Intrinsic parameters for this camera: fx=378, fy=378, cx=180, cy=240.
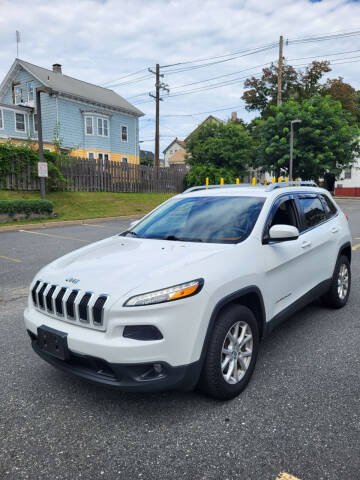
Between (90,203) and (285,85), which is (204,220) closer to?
(90,203)

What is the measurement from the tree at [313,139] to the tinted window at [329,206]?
2499 centimetres

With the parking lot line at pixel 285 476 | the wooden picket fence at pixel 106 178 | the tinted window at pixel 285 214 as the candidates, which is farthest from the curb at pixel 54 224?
the parking lot line at pixel 285 476

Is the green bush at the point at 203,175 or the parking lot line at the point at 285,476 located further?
the green bush at the point at 203,175

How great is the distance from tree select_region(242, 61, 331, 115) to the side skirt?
44.3m

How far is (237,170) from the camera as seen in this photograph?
32.0 metres

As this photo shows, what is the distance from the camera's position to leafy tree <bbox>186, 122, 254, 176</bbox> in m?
31.0

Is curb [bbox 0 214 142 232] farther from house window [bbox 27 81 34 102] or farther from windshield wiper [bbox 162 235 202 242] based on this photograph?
house window [bbox 27 81 34 102]

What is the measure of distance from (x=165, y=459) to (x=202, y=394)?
0.69 metres

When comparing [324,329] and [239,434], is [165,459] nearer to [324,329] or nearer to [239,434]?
[239,434]

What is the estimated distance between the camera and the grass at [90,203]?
17203 millimetres

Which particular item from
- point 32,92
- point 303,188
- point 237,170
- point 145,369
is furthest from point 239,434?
point 32,92

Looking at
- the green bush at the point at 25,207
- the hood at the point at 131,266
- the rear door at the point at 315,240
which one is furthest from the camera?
the green bush at the point at 25,207

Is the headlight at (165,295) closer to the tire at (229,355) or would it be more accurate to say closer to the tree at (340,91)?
the tire at (229,355)

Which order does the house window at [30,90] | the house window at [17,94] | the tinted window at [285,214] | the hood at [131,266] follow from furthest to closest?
the house window at [17,94] < the house window at [30,90] < the tinted window at [285,214] < the hood at [131,266]
